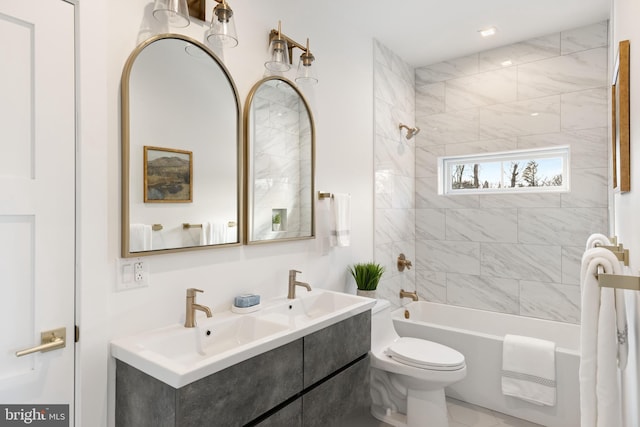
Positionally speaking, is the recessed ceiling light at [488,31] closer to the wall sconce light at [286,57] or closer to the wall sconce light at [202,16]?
the wall sconce light at [286,57]

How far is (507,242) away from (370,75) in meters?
1.92

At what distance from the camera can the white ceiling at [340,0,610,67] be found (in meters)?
2.65

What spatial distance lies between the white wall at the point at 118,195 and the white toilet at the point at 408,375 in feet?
1.65

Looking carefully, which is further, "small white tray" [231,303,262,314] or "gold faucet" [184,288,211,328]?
"small white tray" [231,303,262,314]

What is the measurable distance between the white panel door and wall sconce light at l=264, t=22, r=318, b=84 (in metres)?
0.99

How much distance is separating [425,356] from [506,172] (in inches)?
80.8

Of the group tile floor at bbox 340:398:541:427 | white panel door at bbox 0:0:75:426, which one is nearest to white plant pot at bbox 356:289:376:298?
tile floor at bbox 340:398:541:427

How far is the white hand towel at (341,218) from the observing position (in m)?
2.51

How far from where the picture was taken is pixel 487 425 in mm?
2447

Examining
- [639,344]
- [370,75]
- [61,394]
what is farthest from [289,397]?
[370,75]

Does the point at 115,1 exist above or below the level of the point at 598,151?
above

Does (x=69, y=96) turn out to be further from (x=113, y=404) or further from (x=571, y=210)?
(x=571, y=210)

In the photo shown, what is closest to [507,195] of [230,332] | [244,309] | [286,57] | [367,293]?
[367,293]

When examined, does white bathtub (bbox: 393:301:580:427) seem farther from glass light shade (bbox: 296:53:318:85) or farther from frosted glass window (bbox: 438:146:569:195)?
glass light shade (bbox: 296:53:318:85)
